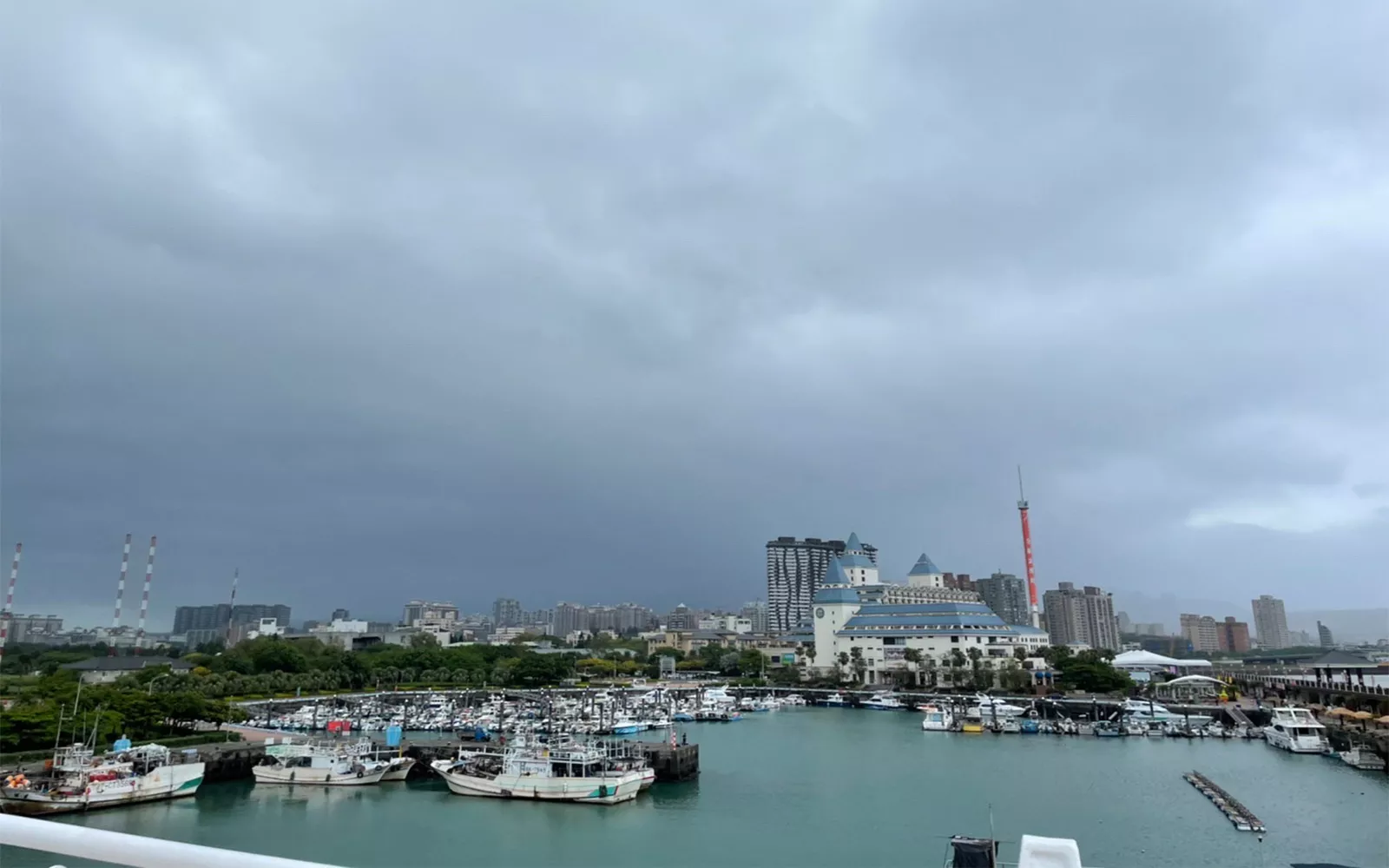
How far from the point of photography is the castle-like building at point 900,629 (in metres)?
36.0

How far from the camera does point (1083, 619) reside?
78812mm

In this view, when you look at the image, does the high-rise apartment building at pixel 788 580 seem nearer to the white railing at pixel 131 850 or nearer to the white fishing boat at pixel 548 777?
the white fishing boat at pixel 548 777

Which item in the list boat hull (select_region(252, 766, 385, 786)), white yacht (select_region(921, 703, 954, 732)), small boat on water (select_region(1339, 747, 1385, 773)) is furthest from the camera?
white yacht (select_region(921, 703, 954, 732))

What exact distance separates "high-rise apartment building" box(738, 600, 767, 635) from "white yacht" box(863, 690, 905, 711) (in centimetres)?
6254

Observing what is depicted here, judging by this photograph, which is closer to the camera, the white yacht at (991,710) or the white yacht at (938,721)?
the white yacht at (938,721)

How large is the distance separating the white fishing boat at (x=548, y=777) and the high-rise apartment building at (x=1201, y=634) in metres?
95.4

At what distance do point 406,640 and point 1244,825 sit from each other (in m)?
54.2

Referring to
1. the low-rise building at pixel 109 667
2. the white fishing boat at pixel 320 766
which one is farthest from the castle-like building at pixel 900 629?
the low-rise building at pixel 109 667

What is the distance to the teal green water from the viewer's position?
10.8 meters

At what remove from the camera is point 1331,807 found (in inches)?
534

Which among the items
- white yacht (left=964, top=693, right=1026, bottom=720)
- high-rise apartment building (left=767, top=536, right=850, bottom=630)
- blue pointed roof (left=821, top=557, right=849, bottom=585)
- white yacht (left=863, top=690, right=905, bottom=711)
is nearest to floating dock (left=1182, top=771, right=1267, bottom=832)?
white yacht (left=964, top=693, right=1026, bottom=720)

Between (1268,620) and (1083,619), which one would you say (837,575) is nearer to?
(1083,619)

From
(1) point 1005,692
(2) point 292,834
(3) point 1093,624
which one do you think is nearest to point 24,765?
(2) point 292,834

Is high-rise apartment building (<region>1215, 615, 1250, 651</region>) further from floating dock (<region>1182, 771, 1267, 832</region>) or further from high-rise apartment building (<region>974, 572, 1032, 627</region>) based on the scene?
floating dock (<region>1182, 771, 1267, 832</region>)
